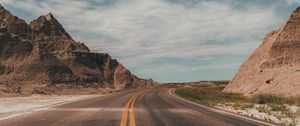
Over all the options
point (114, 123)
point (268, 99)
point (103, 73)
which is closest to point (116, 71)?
point (103, 73)

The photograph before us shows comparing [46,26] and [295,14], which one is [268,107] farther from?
[46,26]

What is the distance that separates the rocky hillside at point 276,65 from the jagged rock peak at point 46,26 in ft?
216

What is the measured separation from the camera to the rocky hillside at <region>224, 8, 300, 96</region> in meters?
44.2

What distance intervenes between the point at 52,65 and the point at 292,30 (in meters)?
60.1

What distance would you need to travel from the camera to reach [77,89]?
92125mm

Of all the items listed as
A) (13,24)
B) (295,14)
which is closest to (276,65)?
(295,14)

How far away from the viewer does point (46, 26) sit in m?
111

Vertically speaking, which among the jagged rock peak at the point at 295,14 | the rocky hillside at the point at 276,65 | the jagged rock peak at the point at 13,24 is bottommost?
the rocky hillside at the point at 276,65

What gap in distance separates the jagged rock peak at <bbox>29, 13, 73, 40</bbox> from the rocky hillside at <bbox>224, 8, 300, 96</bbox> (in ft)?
216

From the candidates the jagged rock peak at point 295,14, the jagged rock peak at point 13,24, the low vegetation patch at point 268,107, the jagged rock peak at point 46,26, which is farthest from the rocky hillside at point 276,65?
the jagged rock peak at point 46,26

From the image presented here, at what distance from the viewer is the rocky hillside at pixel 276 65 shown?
145 feet

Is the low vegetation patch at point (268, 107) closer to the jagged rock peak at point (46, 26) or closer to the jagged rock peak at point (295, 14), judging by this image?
the jagged rock peak at point (295, 14)

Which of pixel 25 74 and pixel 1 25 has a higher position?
pixel 1 25

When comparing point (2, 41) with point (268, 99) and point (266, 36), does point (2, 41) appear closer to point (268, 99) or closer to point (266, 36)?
point (266, 36)
